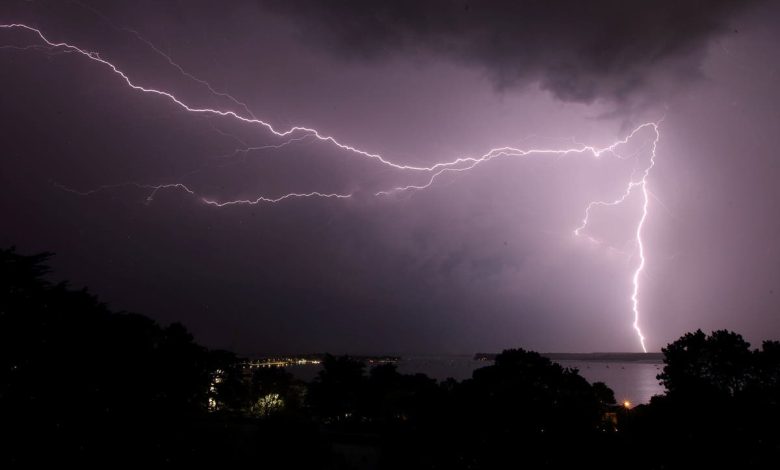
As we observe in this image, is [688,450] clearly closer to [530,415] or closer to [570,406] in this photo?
[570,406]

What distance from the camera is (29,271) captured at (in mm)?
10023

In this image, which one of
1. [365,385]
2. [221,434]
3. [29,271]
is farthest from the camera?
[365,385]

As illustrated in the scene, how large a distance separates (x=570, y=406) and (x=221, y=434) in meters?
10.2

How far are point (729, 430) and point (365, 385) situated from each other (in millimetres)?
19870

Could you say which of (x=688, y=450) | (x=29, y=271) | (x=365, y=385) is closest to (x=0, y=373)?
(x=29, y=271)

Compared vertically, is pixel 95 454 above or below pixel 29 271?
Result: below

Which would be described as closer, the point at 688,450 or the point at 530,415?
the point at 688,450

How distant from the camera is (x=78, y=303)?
12.0m

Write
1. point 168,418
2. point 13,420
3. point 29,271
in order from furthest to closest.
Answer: point 168,418
point 29,271
point 13,420

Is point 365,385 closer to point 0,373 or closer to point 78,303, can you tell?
point 78,303

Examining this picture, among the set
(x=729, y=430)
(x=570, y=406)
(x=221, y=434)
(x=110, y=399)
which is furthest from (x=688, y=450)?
(x=110, y=399)

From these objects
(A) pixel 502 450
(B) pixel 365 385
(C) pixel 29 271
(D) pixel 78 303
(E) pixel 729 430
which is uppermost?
(C) pixel 29 271

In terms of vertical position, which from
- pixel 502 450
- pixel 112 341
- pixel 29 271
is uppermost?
pixel 29 271

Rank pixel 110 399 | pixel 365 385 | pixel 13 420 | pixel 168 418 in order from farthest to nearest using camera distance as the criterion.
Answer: pixel 365 385 < pixel 168 418 < pixel 110 399 < pixel 13 420
